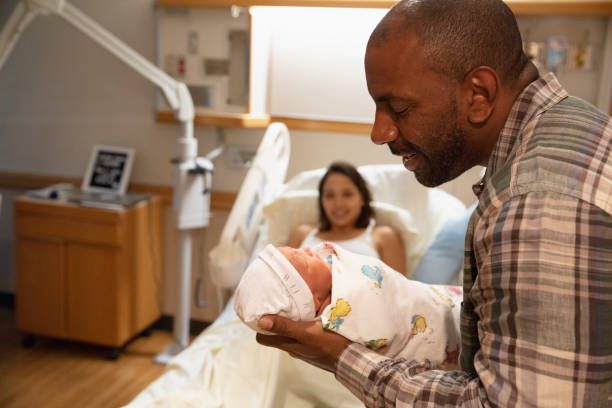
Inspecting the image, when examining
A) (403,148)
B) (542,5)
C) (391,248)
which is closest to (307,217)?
(391,248)

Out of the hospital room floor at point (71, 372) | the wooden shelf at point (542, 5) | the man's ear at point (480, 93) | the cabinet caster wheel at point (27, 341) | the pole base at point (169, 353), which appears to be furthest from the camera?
the cabinet caster wheel at point (27, 341)

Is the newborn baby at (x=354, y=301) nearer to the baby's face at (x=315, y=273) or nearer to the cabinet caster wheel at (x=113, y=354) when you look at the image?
the baby's face at (x=315, y=273)

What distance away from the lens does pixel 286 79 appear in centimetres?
277

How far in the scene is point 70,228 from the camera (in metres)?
2.74

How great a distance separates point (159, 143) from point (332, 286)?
2.13 m

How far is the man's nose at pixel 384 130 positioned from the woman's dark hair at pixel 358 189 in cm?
137

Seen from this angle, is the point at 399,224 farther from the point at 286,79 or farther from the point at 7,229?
the point at 7,229

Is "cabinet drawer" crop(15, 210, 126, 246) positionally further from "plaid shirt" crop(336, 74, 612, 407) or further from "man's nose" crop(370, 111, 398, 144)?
"plaid shirt" crop(336, 74, 612, 407)

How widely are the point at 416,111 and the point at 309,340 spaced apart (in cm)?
42

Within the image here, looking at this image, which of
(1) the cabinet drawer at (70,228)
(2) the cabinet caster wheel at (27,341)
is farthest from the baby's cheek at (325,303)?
(2) the cabinet caster wheel at (27,341)

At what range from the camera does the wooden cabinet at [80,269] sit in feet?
8.95

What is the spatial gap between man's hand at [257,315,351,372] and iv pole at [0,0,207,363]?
158cm

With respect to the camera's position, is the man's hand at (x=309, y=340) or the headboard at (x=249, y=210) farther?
the headboard at (x=249, y=210)

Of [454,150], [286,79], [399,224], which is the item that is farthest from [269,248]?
[286,79]
